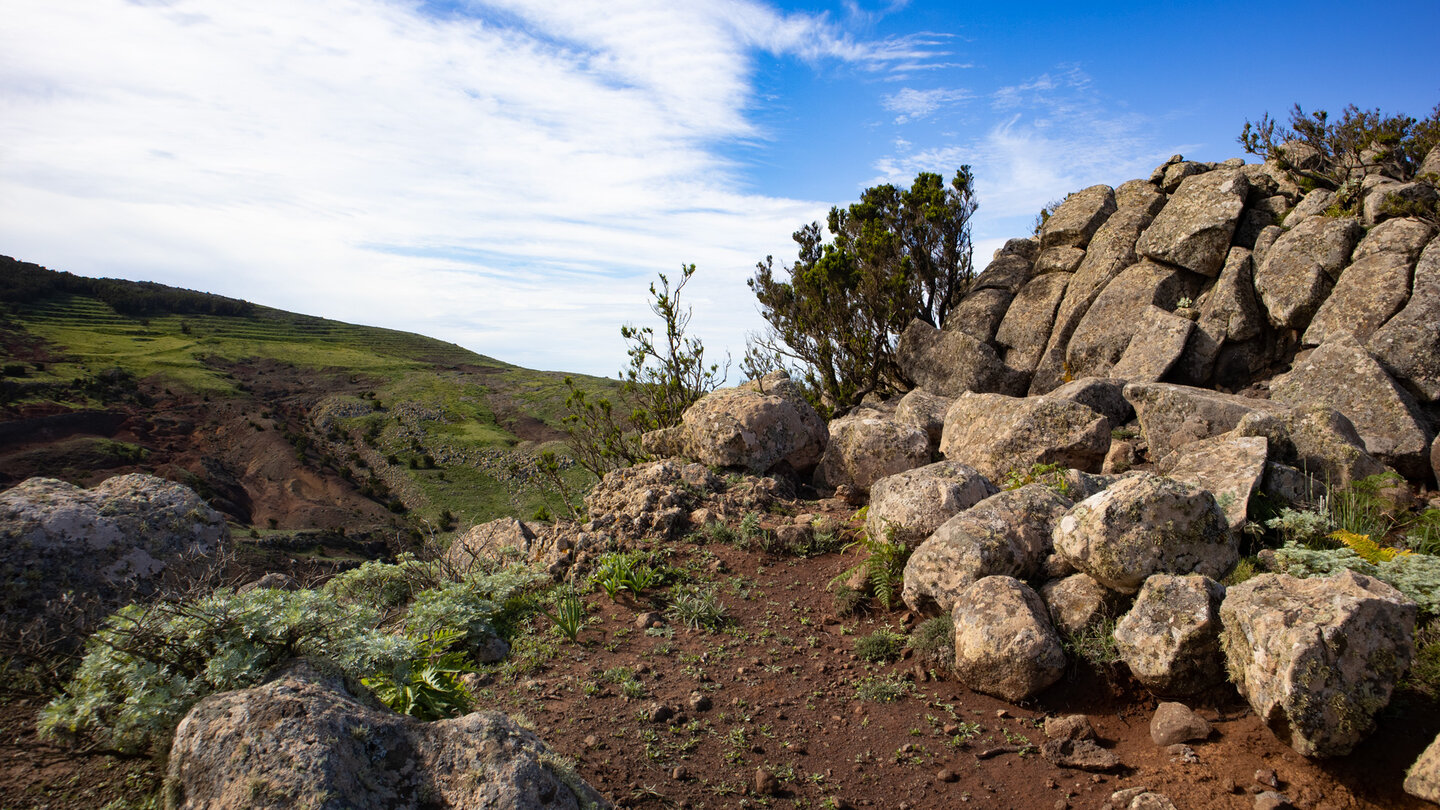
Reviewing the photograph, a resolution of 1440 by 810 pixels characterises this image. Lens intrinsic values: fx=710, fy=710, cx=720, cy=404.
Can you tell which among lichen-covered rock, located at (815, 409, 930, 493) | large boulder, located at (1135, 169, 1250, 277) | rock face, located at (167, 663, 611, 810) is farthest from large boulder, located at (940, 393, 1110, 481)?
rock face, located at (167, 663, 611, 810)

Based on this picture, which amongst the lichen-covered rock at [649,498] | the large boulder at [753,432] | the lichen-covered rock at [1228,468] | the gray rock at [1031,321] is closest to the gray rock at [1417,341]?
the lichen-covered rock at [1228,468]

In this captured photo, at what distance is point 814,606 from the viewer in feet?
24.8

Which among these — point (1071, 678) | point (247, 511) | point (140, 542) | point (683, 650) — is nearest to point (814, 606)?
point (683, 650)

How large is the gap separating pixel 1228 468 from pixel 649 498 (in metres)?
6.59

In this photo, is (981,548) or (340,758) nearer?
(340,758)

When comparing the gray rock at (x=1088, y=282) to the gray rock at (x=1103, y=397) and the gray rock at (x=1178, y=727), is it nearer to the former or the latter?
the gray rock at (x=1103, y=397)

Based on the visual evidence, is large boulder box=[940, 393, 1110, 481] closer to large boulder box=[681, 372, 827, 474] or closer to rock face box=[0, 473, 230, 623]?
large boulder box=[681, 372, 827, 474]

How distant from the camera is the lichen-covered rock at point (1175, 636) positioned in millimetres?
5254

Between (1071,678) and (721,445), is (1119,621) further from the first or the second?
(721,445)

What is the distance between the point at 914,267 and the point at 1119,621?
11656mm

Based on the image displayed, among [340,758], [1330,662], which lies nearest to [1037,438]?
[1330,662]

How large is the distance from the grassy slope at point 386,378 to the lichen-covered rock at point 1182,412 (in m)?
49.5

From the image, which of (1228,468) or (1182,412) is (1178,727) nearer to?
(1228,468)

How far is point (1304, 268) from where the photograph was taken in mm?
11203
